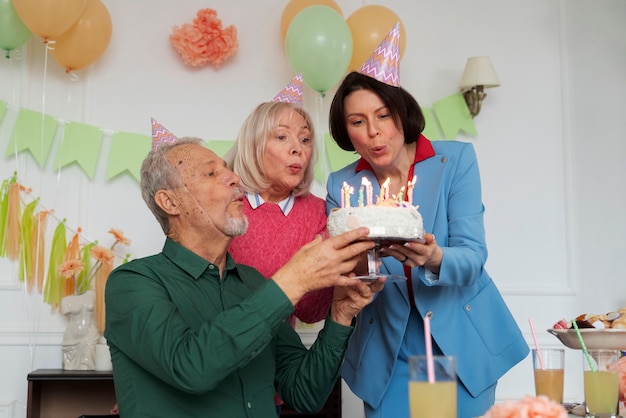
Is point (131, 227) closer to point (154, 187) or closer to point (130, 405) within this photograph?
point (154, 187)

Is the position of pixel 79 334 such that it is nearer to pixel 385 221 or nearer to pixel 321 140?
pixel 321 140

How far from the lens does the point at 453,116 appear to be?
13.1ft

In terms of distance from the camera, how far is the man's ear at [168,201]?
6.35 ft

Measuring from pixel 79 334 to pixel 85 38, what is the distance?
132cm

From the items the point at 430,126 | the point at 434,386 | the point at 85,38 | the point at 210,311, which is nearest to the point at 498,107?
the point at 430,126

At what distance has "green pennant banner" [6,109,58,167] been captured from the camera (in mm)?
3592

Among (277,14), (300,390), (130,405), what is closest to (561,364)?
(300,390)

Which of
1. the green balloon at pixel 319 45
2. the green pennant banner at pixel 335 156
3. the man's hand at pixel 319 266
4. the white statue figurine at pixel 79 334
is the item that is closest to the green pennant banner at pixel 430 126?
the green pennant banner at pixel 335 156

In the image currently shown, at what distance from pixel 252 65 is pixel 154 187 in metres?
2.07

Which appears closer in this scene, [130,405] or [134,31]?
[130,405]

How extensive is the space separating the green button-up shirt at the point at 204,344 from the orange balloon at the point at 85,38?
1865 mm

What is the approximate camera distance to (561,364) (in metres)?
1.43

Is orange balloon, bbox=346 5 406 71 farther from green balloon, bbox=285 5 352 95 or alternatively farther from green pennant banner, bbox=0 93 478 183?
green pennant banner, bbox=0 93 478 183

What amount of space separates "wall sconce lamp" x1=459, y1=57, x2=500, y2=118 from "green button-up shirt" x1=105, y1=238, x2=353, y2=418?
7.15 feet
